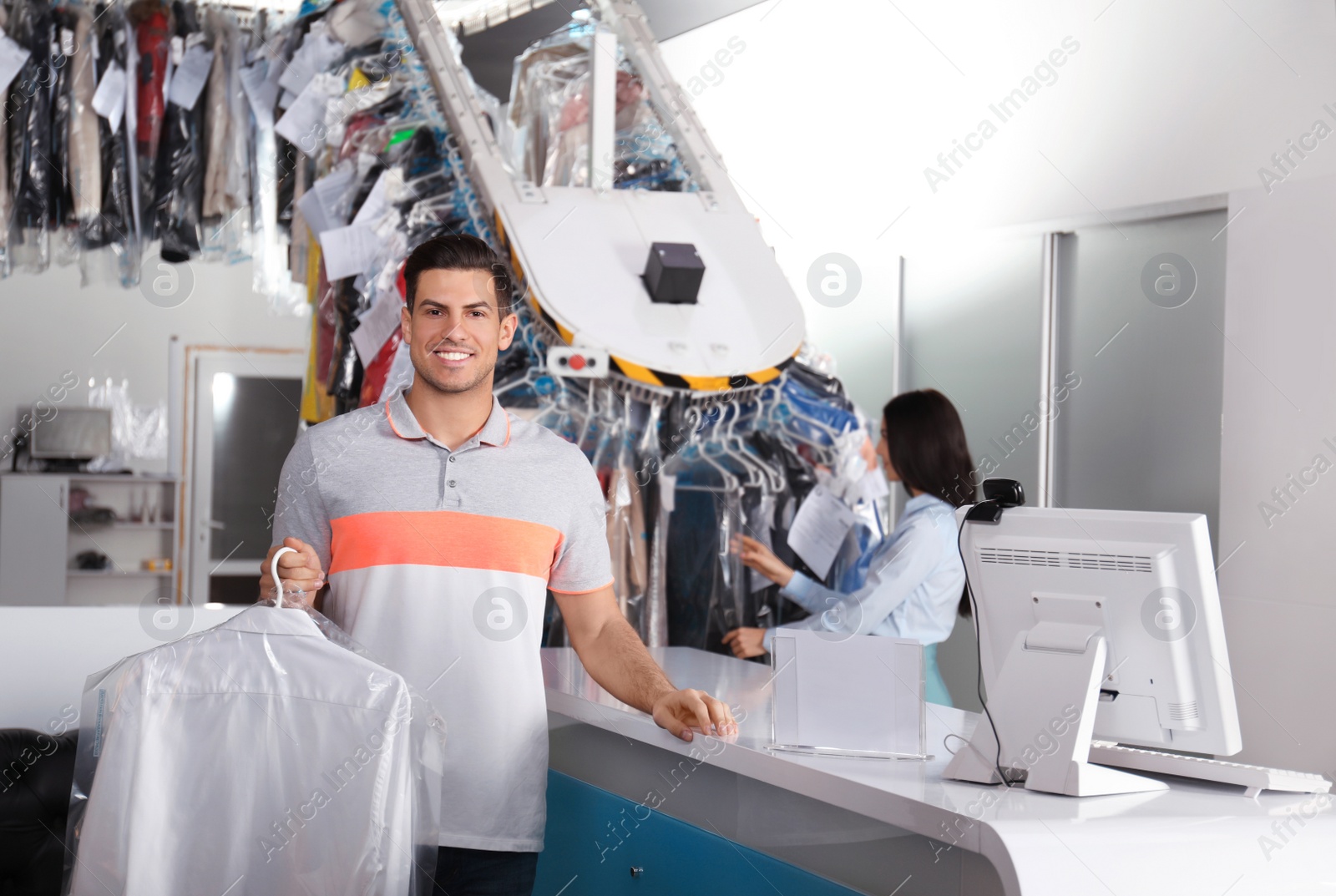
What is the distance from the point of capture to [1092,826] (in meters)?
1.55

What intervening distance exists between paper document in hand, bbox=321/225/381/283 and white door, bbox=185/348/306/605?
469 cm

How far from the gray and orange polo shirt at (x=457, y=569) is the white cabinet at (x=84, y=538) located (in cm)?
557

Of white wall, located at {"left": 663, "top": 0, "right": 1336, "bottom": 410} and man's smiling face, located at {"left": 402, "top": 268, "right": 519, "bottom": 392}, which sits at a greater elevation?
white wall, located at {"left": 663, "top": 0, "right": 1336, "bottom": 410}

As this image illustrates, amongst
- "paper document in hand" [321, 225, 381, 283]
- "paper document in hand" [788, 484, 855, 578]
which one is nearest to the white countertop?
"paper document in hand" [788, 484, 855, 578]

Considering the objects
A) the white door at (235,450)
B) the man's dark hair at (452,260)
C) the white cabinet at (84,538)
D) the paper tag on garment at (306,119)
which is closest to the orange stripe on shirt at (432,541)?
the man's dark hair at (452,260)

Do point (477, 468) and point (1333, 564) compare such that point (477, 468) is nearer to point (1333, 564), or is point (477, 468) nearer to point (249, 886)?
point (249, 886)

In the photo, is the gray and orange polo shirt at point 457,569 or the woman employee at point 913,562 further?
the woman employee at point 913,562

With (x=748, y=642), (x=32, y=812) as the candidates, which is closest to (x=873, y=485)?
(x=748, y=642)

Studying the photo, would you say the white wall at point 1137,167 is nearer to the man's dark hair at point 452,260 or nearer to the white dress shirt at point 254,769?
the man's dark hair at point 452,260

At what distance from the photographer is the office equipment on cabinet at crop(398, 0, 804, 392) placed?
281cm

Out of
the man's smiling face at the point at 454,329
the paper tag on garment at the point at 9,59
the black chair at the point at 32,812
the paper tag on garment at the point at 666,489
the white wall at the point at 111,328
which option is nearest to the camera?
the man's smiling face at the point at 454,329

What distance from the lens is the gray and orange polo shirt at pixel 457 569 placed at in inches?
71.8

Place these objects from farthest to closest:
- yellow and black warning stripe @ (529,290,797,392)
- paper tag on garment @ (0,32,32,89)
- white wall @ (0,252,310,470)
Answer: white wall @ (0,252,310,470)
paper tag on garment @ (0,32,32,89)
yellow and black warning stripe @ (529,290,797,392)

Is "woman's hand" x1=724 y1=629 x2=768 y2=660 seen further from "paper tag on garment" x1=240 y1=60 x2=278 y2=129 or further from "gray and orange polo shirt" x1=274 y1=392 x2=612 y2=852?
"paper tag on garment" x1=240 y1=60 x2=278 y2=129
